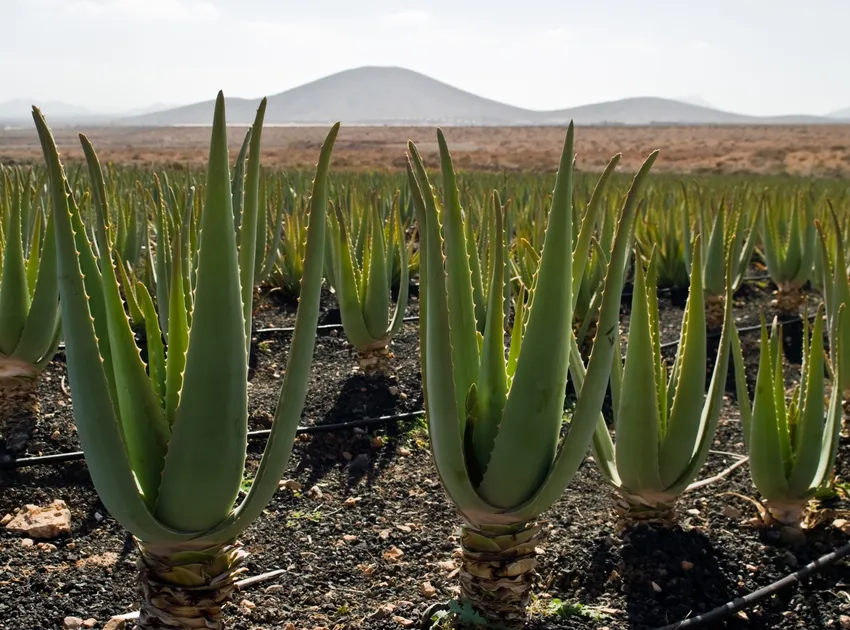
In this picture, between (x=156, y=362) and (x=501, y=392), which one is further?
(x=501, y=392)

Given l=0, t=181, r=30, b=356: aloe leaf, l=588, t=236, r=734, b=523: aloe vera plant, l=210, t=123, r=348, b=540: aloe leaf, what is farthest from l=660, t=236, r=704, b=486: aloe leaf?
l=0, t=181, r=30, b=356: aloe leaf

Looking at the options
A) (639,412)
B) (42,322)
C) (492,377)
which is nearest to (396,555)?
(639,412)

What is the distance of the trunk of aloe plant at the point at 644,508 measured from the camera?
2.01 m

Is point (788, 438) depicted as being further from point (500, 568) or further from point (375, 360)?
point (375, 360)

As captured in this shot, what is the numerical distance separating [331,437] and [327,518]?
641mm

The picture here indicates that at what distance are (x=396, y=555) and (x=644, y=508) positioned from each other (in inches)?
28.4

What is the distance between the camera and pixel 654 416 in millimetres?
1868

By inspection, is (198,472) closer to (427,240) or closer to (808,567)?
(427,240)

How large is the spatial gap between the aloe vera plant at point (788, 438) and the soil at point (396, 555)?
16cm

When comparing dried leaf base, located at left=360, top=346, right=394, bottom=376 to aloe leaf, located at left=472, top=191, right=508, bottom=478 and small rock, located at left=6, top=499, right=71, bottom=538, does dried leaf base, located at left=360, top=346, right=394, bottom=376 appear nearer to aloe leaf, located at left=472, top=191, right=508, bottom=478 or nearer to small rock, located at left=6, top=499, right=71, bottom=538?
small rock, located at left=6, top=499, right=71, bottom=538

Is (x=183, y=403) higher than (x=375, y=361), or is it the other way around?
(x=183, y=403)

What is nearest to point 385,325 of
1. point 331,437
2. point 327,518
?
point 331,437

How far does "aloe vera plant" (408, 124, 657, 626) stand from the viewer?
1312mm

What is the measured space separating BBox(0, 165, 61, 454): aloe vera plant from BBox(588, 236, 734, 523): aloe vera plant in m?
1.79
